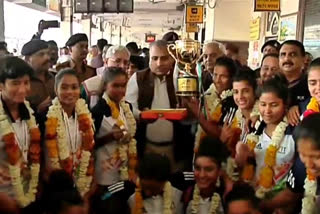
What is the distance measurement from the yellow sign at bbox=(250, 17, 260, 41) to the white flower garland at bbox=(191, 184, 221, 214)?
6.68 m

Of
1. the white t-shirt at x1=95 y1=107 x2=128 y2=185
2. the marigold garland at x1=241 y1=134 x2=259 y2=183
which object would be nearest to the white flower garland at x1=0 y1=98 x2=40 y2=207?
the white t-shirt at x1=95 y1=107 x2=128 y2=185

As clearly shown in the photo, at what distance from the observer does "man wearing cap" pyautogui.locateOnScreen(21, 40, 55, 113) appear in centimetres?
331

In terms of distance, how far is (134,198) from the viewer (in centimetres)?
266

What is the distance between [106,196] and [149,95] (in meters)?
0.98

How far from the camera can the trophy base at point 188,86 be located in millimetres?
3240

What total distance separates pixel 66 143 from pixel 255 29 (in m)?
7.03

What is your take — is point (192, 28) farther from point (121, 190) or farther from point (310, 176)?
point (310, 176)

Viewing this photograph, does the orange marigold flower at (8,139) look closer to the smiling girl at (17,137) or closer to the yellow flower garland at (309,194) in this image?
the smiling girl at (17,137)

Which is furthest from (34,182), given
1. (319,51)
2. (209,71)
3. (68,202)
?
(319,51)

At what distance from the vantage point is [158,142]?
10.8 feet

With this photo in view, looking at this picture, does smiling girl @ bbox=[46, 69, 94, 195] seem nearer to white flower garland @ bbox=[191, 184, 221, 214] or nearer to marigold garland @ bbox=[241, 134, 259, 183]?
white flower garland @ bbox=[191, 184, 221, 214]

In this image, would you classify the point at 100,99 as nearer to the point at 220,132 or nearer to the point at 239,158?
the point at 220,132

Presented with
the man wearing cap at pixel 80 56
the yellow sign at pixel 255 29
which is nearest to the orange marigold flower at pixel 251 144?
the man wearing cap at pixel 80 56

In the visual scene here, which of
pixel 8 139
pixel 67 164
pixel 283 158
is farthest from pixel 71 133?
pixel 283 158
